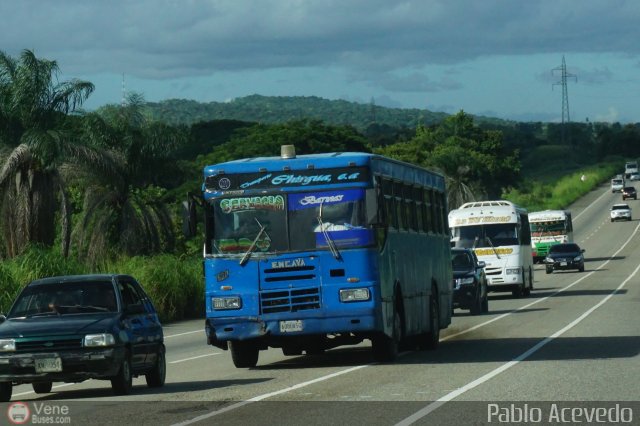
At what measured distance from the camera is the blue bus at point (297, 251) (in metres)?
20.1

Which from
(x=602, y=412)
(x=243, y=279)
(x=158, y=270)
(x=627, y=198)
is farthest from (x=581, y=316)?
(x=627, y=198)

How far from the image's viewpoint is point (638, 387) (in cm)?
1608

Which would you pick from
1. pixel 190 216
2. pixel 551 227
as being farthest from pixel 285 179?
pixel 551 227

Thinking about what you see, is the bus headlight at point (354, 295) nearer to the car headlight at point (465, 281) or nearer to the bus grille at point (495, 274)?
the car headlight at point (465, 281)

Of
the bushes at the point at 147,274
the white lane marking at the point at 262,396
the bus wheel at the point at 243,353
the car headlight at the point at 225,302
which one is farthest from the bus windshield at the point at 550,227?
the car headlight at the point at 225,302

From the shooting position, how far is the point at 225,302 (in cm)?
2038

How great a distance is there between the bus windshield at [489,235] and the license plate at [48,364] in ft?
102

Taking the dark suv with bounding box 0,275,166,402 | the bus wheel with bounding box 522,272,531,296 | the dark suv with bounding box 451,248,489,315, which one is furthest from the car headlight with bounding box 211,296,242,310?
the bus wheel with bounding box 522,272,531,296

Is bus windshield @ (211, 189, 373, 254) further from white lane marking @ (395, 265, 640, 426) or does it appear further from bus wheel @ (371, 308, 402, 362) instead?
white lane marking @ (395, 265, 640, 426)

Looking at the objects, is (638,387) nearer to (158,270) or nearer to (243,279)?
(243,279)

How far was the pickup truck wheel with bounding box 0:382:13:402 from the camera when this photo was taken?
16.3 m

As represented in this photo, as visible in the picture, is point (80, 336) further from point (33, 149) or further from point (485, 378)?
point (33, 149)

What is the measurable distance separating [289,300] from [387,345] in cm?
177

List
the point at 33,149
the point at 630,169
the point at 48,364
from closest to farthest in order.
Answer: the point at 48,364, the point at 33,149, the point at 630,169
